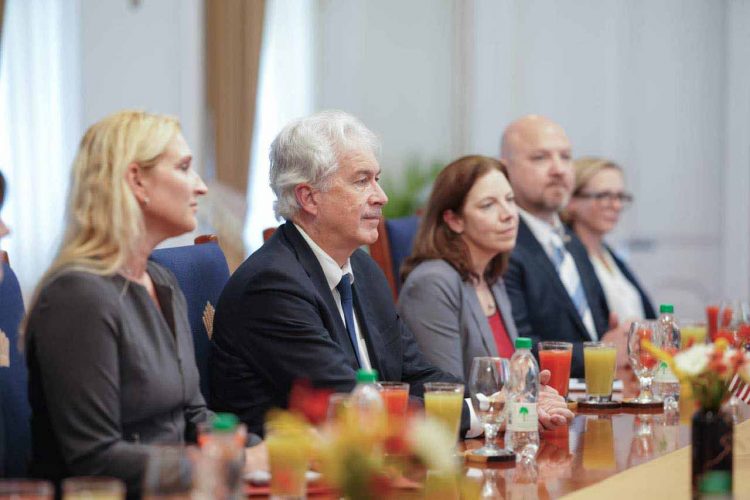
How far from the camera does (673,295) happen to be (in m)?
6.57

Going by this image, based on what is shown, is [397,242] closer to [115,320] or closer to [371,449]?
[115,320]

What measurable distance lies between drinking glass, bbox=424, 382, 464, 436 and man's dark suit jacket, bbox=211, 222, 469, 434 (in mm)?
337

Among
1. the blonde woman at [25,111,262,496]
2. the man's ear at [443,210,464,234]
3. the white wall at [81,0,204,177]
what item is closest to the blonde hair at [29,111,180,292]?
the blonde woman at [25,111,262,496]

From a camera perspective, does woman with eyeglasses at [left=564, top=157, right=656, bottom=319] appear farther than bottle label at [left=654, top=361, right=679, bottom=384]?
Yes

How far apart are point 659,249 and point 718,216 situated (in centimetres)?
39

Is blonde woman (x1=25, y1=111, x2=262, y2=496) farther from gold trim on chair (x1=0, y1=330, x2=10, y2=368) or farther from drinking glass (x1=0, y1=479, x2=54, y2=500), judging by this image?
drinking glass (x1=0, y1=479, x2=54, y2=500)

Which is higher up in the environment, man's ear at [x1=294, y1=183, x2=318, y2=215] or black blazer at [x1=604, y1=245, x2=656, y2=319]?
man's ear at [x1=294, y1=183, x2=318, y2=215]

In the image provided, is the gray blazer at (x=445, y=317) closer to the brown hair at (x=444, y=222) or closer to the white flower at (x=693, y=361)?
the brown hair at (x=444, y=222)

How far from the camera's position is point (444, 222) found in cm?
318

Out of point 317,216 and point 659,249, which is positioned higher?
point 317,216

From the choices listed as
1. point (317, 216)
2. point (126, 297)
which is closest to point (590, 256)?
point (317, 216)

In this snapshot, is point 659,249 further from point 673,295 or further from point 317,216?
point 317,216

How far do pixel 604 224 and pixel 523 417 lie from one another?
2505 mm

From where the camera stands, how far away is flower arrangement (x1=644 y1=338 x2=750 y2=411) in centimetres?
165
